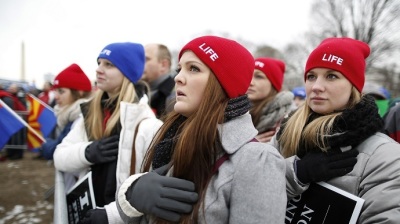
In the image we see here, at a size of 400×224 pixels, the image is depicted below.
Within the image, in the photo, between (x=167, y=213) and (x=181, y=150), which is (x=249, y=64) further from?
(x=167, y=213)

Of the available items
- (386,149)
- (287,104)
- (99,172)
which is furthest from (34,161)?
(386,149)

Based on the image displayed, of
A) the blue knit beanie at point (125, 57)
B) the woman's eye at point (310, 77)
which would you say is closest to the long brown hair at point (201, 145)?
the woman's eye at point (310, 77)

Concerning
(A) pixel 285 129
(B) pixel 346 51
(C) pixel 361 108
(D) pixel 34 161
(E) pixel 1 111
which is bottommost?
(D) pixel 34 161

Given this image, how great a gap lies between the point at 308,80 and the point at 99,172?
5.84 ft

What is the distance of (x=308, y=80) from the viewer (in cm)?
210

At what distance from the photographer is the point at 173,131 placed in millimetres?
1671

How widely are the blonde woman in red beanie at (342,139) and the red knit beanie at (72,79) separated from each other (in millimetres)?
2853

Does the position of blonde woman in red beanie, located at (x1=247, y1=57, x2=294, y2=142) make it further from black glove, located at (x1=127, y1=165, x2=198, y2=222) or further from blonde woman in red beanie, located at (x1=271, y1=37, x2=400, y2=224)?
black glove, located at (x1=127, y1=165, x2=198, y2=222)

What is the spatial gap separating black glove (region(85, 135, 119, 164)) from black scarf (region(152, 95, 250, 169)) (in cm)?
83

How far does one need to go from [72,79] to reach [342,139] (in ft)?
11.0

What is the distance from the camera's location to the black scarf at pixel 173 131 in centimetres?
145

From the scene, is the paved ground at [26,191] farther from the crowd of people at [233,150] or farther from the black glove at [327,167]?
the black glove at [327,167]

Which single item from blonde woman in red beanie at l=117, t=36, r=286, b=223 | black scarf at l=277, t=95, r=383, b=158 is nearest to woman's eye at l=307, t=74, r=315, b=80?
black scarf at l=277, t=95, r=383, b=158

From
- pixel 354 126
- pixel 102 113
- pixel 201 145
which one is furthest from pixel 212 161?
pixel 102 113
